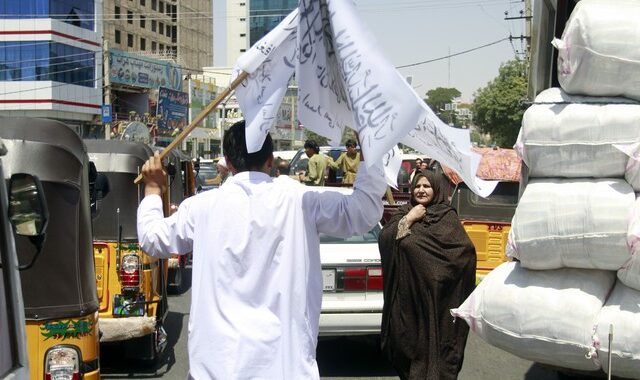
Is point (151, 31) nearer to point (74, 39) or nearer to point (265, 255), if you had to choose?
point (74, 39)

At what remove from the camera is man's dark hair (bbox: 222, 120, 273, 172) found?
2.96m

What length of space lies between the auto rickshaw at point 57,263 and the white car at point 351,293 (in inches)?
109

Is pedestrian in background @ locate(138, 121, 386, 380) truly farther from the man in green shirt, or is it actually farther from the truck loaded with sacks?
the man in green shirt

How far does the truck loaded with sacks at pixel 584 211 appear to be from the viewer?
3.58 m

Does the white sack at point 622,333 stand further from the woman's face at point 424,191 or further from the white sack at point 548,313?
the woman's face at point 424,191

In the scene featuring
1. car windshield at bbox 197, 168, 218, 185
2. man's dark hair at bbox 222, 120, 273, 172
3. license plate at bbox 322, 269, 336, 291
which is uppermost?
man's dark hair at bbox 222, 120, 273, 172

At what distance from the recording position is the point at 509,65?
49.4 metres

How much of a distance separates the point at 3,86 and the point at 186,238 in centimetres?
4733

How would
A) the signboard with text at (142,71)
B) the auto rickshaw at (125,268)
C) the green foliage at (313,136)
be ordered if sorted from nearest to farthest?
the green foliage at (313,136) < the auto rickshaw at (125,268) < the signboard with text at (142,71)

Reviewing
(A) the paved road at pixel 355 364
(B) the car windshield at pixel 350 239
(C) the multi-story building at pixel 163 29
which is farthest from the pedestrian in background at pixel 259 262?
(C) the multi-story building at pixel 163 29

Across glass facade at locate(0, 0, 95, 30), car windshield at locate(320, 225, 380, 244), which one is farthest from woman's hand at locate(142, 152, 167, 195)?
glass facade at locate(0, 0, 95, 30)

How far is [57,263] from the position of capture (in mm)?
4121

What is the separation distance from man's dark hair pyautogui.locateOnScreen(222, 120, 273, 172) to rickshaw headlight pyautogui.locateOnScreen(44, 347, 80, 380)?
5.46ft

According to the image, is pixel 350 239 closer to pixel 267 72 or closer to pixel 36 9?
pixel 267 72
